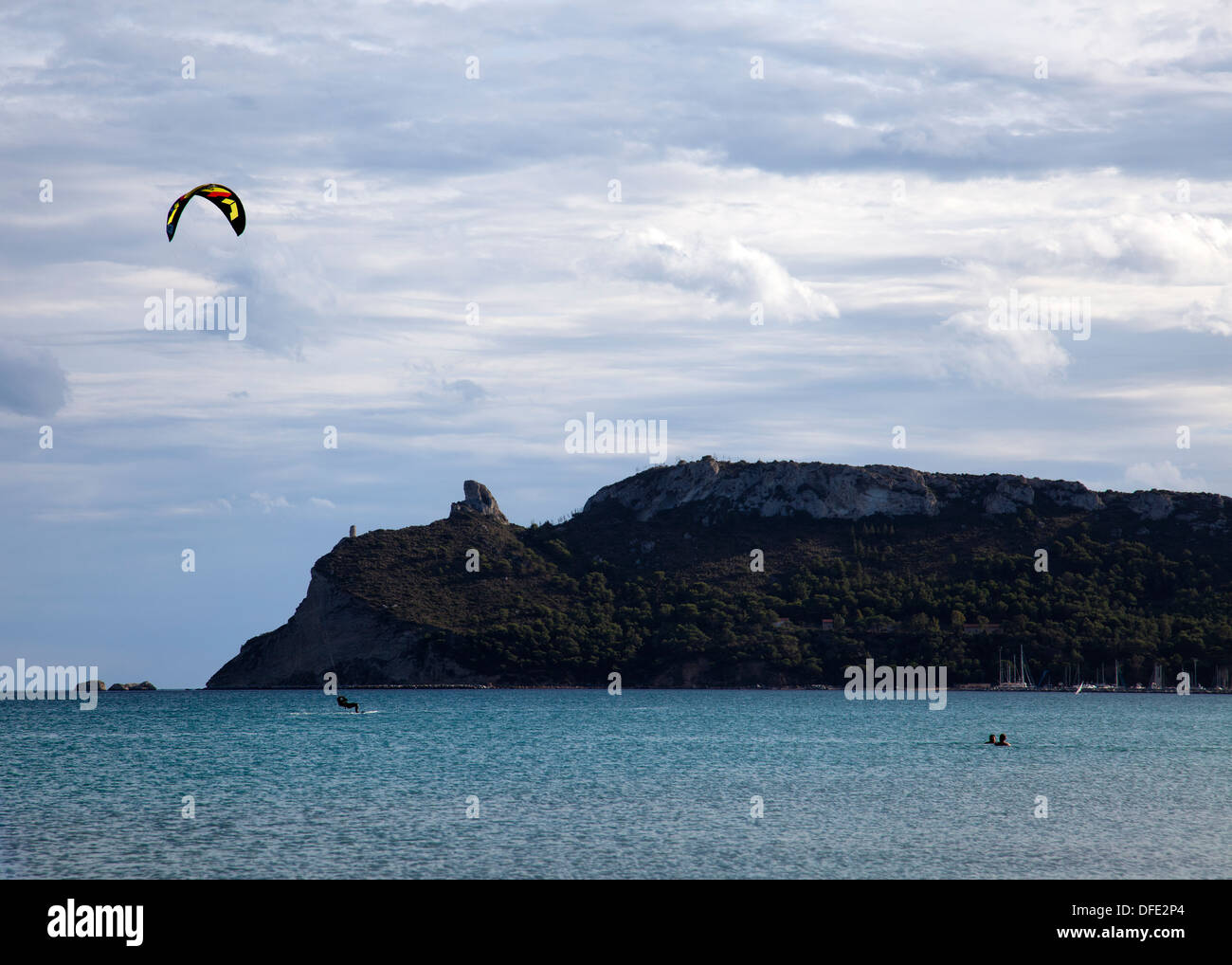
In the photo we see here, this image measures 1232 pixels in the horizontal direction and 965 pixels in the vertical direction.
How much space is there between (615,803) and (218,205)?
884 inches

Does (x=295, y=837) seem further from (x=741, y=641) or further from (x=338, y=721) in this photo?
(x=741, y=641)

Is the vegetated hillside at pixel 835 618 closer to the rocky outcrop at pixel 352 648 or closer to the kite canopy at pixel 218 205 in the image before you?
the rocky outcrop at pixel 352 648

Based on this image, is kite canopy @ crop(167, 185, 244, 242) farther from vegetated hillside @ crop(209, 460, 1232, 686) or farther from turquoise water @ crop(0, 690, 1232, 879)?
vegetated hillside @ crop(209, 460, 1232, 686)

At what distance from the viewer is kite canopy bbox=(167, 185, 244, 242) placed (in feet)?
129

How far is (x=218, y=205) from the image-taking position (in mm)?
40562

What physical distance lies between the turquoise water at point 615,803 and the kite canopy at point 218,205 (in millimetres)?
17543

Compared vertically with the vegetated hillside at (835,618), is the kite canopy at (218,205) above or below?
above

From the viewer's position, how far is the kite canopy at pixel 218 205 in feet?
129

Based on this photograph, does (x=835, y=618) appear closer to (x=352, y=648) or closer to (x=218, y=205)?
(x=352, y=648)

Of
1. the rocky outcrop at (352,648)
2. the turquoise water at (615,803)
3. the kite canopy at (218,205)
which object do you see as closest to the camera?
the turquoise water at (615,803)

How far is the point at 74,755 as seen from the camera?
206 feet

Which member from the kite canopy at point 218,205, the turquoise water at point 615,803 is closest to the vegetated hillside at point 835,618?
the turquoise water at point 615,803
